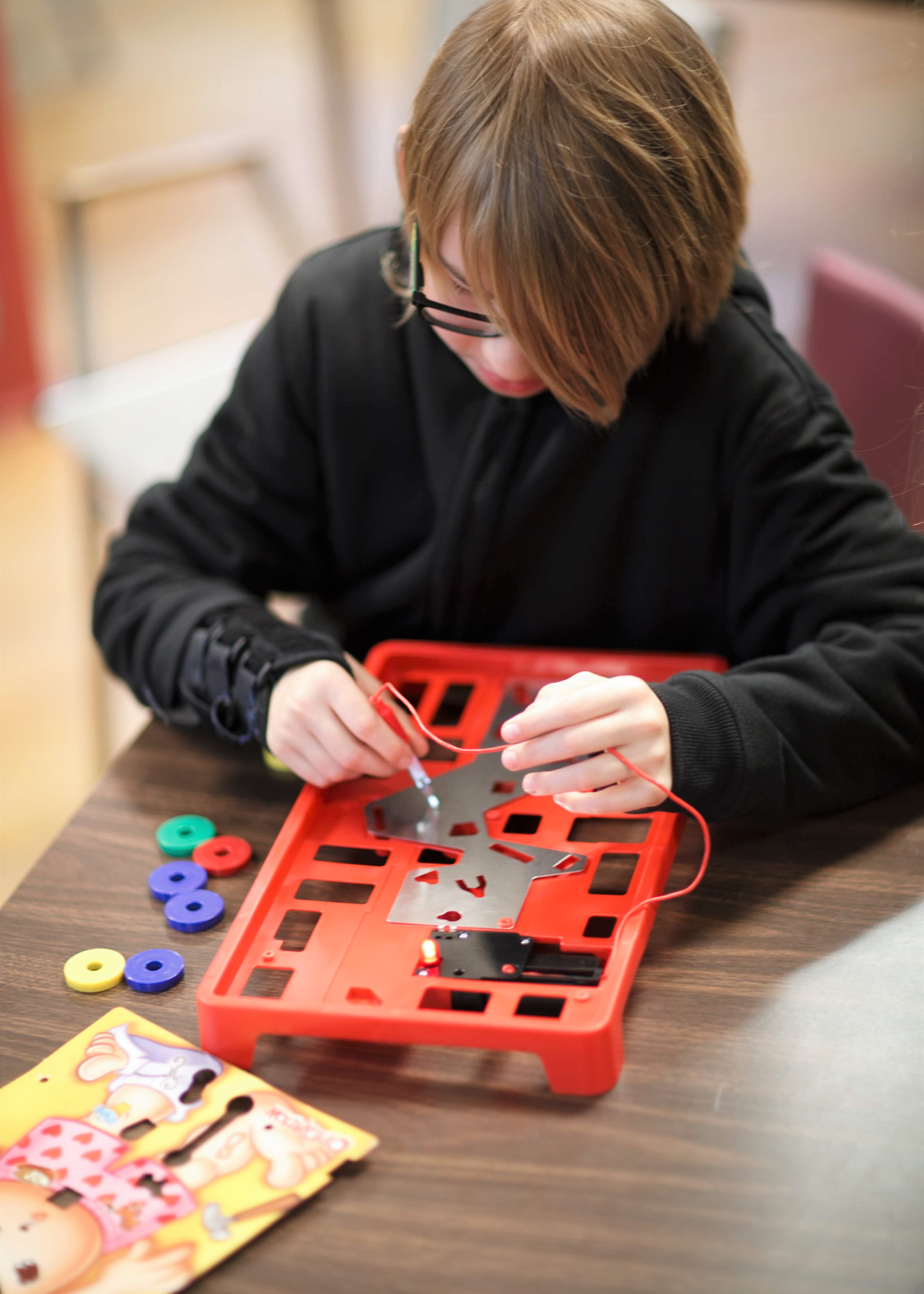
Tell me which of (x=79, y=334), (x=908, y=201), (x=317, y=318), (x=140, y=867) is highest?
(x=908, y=201)

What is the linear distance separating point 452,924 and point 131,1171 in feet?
0.64

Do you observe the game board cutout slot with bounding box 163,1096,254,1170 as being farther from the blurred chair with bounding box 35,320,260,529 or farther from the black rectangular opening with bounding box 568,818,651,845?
the blurred chair with bounding box 35,320,260,529

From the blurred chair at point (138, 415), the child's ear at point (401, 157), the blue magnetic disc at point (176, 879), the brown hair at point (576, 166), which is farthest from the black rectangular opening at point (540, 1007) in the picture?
the blurred chair at point (138, 415)

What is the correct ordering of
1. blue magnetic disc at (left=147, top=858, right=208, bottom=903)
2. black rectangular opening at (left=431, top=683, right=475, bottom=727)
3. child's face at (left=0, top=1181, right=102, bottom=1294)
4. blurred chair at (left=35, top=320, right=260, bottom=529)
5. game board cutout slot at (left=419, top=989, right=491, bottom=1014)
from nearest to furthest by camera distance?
child's face at (left=0, top=1181, right=102, bottom=1294), game board cutout slot at (left=419, top=989, right=491, bottom=1014), blue magnetic disc at (left=147, top=858, right=208, bottom=903), black rectangular opening at (left=431, top=683, right=475, bottom=727), blurred chair at (left=35, top=320, right=260, bottom=529)

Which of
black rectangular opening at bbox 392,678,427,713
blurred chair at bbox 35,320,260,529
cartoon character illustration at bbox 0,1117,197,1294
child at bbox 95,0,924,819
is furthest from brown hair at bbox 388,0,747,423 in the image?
blurred chair at bbox 35,320,260,529

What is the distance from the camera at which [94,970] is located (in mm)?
669

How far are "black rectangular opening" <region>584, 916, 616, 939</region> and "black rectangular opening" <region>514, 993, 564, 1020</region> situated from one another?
38 mm

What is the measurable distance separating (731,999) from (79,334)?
1091 mm

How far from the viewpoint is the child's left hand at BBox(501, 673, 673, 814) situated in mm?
665

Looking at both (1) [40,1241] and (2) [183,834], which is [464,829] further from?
(1) [40,1241]

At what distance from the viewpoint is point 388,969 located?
631 millimetres

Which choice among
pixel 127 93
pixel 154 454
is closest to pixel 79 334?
pixel 154 454

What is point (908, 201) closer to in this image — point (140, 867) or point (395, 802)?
Result: point (395, 802)

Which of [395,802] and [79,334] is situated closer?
[395,802]
